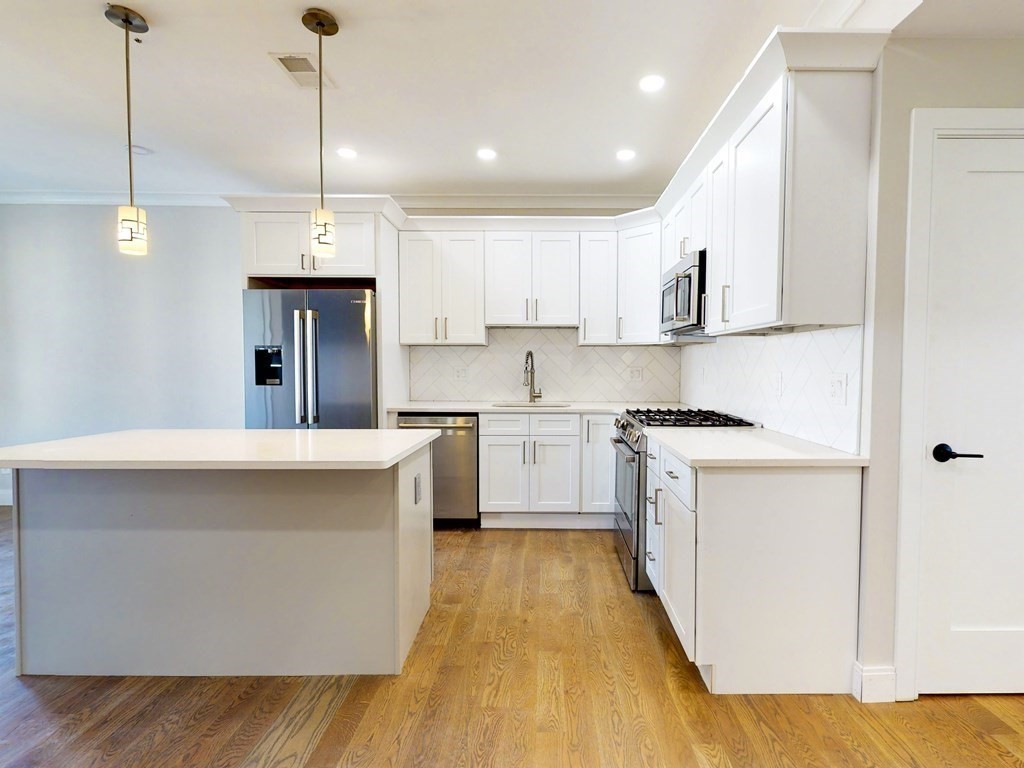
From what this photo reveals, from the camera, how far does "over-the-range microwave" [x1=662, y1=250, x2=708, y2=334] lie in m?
2.73

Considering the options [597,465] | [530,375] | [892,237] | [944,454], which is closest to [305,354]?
[530,375]

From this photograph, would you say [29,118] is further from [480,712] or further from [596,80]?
[480,712]

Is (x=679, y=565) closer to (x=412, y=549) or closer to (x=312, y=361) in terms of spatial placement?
(x=412, y=549)

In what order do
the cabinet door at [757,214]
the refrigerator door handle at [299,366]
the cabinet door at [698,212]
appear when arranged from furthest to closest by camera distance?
the refrigerator door handle at [299,366]
the cabinet door at [698,212]
the cabinet door at [757,214]

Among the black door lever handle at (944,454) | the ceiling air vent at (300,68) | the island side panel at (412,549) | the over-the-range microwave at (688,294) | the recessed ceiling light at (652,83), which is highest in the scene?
the recessed ceiling light at (652,83)

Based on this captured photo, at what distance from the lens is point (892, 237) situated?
5.80ft

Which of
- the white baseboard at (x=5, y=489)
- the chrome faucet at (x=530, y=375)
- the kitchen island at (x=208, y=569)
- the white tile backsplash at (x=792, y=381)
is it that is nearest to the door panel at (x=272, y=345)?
the kitchen island at (x=208, y=569)

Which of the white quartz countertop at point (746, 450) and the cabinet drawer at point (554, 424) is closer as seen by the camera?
the white quartz countertop at point (746, 450)

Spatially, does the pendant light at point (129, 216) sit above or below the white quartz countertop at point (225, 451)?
Answer: above

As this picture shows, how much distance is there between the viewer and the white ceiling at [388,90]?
82.4 inches

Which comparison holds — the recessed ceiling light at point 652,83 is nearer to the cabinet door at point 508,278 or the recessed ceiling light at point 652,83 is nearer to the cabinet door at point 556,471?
the cabinet door at point 508,278

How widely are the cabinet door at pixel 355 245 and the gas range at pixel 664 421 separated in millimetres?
2127

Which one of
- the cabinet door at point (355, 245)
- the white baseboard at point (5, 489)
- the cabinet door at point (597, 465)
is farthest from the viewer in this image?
the white baseboard at point (5, 489)

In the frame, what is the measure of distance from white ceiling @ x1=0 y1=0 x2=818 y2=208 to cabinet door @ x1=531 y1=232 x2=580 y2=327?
0.45 metres
